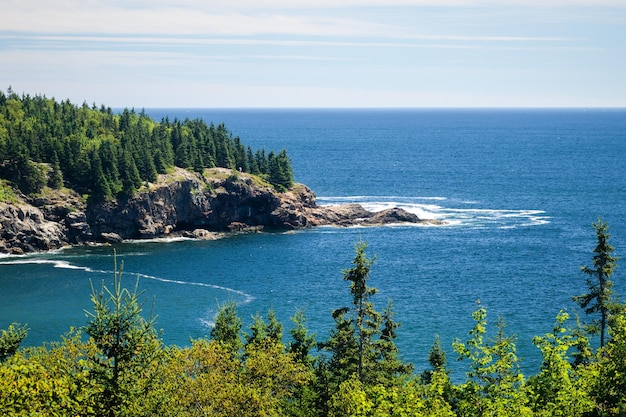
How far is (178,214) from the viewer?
147 m

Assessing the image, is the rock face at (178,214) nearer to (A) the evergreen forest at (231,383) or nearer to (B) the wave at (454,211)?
(B) the wave at (454,211)

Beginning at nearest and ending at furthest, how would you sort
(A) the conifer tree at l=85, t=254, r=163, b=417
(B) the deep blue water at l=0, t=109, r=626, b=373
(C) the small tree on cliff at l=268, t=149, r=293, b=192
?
(A) the conifer tree at l=85, t=254, r=163, b=417 < (B) the deep blue water at l=0, t=109, r=626, b=373 < (C) the small tree on cliff at l=268, t=149, r=293, b=192

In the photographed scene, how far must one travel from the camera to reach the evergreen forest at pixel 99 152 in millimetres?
138000

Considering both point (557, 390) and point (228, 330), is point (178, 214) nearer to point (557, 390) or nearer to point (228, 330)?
point (228, 330)

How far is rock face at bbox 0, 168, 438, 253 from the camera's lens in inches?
5084

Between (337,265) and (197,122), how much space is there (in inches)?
3225

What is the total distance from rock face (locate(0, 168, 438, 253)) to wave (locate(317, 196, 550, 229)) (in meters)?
9.91

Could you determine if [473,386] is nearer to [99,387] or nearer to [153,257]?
[99,387]

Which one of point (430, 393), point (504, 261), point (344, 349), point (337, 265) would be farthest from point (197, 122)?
point (430, 393)

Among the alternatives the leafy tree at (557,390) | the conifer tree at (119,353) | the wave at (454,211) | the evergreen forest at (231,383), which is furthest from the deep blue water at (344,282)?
the conifer tree at (119,353)

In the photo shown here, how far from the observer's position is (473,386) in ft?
100

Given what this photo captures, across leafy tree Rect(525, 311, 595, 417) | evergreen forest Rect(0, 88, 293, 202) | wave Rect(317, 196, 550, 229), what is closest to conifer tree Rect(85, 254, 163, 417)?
leafy tree Rect(525, 311, 595, 417)

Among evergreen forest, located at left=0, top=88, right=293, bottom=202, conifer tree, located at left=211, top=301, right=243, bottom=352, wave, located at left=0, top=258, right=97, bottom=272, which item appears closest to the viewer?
conifer tree, located at left=211, top=301, right=243, bottom=352

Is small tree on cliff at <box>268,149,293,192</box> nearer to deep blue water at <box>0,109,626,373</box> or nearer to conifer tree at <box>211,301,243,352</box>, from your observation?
deep blue water at <box>0,109,626,373</box>
